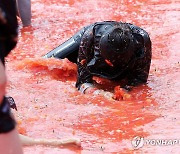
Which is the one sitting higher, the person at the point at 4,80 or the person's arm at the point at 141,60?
the person at the point at 4,80

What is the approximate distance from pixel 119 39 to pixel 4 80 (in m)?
2.37

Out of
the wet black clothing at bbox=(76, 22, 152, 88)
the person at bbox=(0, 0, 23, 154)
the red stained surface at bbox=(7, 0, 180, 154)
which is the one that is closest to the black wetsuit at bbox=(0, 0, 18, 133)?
the person at bbox=(0, 0, 23, 154)

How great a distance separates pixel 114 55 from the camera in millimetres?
3947

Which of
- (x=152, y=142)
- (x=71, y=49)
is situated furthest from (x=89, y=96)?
(x=152, y=142)

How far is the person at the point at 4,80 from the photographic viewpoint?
1.61 metres

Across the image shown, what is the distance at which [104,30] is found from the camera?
13.6 ft

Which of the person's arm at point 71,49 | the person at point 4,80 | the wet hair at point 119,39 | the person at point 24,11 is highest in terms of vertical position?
the person at point 4,80

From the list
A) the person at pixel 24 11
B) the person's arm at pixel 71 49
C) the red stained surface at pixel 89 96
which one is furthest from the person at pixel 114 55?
the person at pixel 24 11

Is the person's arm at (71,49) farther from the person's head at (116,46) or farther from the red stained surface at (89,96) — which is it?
the person's head at (116,46)

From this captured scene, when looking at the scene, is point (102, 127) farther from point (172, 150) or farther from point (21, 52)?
point (21, 52)

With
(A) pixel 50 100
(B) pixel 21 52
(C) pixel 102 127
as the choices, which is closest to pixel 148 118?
(C) pixel 102 127

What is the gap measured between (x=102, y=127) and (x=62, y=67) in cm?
154

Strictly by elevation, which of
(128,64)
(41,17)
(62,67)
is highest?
(128,64)

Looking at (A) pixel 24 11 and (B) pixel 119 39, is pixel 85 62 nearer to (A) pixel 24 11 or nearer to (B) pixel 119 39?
(B) pixel 119 39
